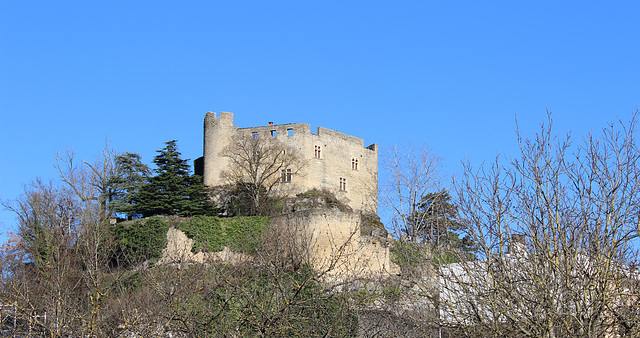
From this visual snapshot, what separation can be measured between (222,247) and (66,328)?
55.9 feet

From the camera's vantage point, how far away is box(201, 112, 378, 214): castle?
42875 mm

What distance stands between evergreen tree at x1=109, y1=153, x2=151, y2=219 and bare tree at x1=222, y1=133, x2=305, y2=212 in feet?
14.9

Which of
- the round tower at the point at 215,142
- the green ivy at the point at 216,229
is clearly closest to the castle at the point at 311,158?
the round tower at the point at 215,142

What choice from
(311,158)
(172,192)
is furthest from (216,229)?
(311,158)

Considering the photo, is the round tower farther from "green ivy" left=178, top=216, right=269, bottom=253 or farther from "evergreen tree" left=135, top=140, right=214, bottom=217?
"green ivy" left=178, top=216, right=269, bottom=253

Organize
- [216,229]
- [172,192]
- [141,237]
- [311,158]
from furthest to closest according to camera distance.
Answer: [311,158] → [172,192] → [216,229] → [141,237]

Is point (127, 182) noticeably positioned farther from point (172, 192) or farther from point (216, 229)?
point (216, 229)

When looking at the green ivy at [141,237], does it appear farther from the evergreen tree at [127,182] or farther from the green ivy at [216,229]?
the evergreen tree at [127,182]

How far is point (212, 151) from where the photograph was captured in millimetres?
43469

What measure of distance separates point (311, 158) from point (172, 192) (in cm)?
798

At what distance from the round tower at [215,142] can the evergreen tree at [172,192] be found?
3.42ft

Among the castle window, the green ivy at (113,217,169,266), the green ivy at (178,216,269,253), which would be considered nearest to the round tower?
the castle window

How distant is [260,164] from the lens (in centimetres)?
4181

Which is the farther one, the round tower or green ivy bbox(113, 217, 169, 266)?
the round tower
